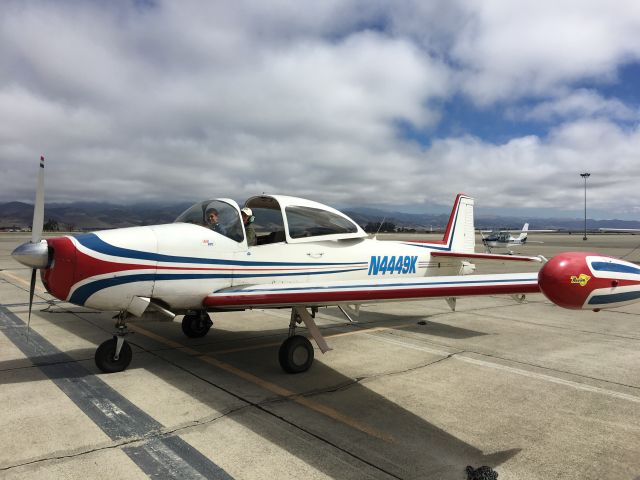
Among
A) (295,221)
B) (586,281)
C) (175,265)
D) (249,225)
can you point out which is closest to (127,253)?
(175,265)

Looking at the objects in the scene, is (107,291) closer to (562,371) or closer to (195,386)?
(195,386)

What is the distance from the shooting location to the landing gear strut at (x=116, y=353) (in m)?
5.15

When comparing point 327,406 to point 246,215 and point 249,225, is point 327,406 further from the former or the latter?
point 246,215

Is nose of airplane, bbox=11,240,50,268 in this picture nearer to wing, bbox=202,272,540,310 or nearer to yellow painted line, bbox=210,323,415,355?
wing, bbox=202,272,540,310

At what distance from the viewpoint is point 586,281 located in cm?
266

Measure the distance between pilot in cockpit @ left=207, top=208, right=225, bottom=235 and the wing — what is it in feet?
2.56

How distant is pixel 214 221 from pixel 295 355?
202cm

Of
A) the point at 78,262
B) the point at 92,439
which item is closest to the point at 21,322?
the point at 78,262

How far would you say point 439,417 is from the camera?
410 cm

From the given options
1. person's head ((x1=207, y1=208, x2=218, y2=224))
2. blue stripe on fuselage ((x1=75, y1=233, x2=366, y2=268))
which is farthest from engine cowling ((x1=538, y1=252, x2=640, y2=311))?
person's head ((x1=207, y1=208, x2=218, y2=224))

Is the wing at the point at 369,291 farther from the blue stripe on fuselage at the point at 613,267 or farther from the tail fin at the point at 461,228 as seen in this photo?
the tail fin at the point at 461,228

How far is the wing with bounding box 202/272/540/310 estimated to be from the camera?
158 inches

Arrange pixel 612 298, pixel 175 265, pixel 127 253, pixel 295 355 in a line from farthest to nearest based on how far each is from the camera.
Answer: pixel 295 355 < pixel 175 265 < pixel 127 253 < pixel 612 298

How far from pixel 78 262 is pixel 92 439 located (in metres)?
1.95
